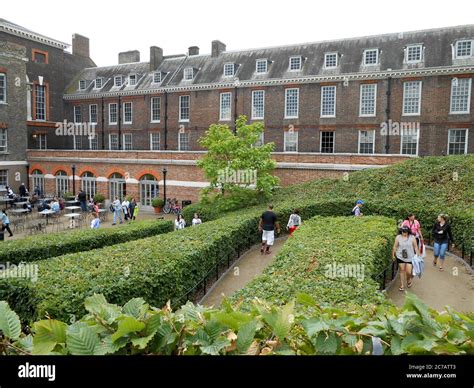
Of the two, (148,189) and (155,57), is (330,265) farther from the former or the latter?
(155,57)

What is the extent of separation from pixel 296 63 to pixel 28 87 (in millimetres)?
27581

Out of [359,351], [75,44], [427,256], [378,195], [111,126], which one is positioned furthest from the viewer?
[75,44]

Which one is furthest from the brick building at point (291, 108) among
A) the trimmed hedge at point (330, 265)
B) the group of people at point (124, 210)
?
the trimmed hedge at point (330, 265)

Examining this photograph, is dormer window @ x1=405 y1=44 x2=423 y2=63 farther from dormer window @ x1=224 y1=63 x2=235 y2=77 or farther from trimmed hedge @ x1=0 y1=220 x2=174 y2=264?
trimmed hedge @ x1=0 y1=220 x2=174 y2=264

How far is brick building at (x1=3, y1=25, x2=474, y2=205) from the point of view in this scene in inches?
1200

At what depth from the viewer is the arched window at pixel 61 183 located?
125 feet

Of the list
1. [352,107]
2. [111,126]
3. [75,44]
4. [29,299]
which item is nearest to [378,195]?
[352,107]

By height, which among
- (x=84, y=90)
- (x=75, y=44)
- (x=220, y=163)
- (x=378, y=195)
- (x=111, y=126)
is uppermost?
(x=75, y=44)

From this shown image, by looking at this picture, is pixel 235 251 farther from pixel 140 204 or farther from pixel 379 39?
pixel 379 39

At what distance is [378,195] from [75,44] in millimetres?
42570

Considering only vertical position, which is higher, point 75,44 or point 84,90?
point 75,44

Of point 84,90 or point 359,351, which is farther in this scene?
point 84,90

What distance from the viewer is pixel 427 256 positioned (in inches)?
620

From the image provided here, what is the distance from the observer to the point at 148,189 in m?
34.2
